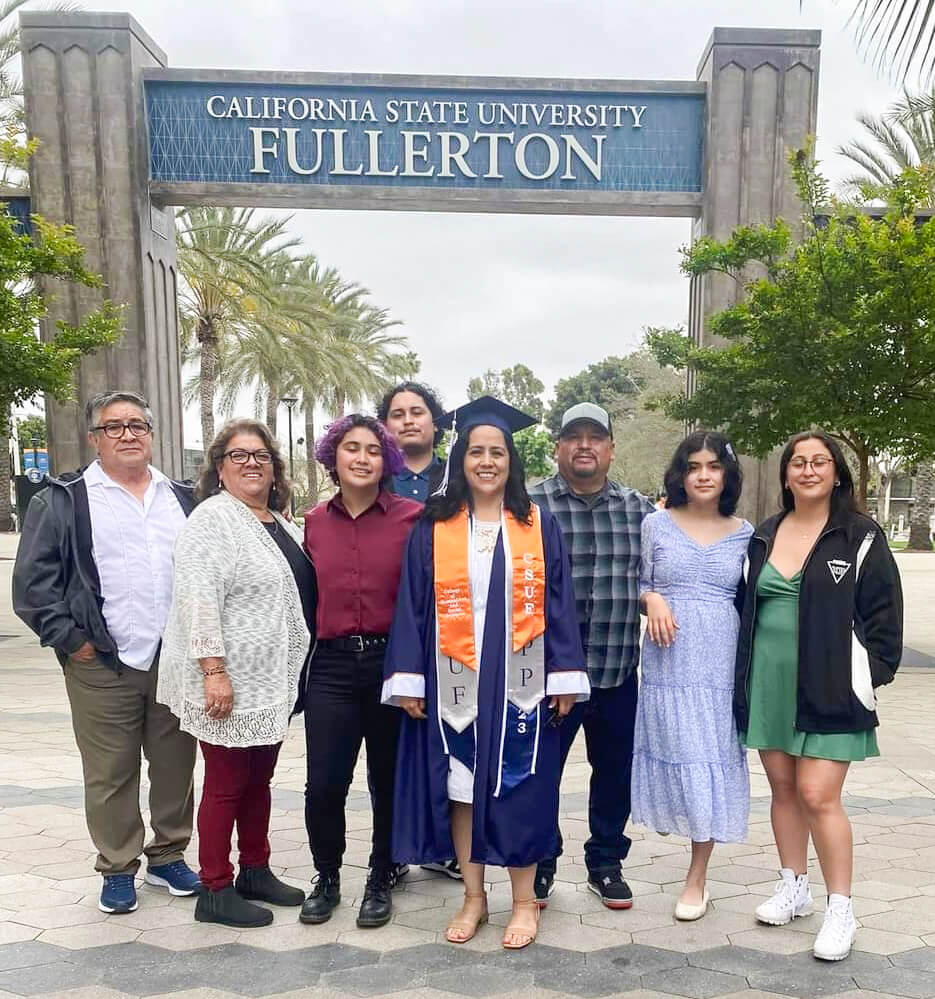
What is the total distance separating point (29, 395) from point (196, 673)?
6.68m

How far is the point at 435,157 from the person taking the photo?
11047 mm

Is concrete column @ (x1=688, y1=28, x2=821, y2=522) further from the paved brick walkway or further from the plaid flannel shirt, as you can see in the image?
the plaid flannel shirt

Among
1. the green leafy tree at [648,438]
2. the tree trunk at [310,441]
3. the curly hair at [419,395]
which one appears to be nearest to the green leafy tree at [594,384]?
the green leafy tree at [648,438]

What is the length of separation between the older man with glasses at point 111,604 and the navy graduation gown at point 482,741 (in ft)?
3.25

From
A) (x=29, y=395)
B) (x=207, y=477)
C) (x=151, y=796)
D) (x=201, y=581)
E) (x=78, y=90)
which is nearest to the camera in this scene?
(x=201, y=581)

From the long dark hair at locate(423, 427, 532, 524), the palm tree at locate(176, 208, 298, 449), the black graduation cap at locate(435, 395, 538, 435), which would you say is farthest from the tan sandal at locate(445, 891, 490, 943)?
the palm tree at locate(176, 208, 298, 449)

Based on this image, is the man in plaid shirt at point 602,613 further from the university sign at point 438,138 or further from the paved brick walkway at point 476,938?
the university sign at point 438,138

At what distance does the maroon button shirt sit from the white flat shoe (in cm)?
155

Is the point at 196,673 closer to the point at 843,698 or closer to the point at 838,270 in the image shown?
the point at 843,698

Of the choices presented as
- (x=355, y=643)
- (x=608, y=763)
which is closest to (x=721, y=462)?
(x=608, y=763)

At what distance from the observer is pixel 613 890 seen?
3.53m

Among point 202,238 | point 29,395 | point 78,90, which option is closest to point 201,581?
point 29,395

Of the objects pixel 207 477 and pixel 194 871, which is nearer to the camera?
pixel 207 477

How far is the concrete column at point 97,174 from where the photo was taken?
10.9 metres
